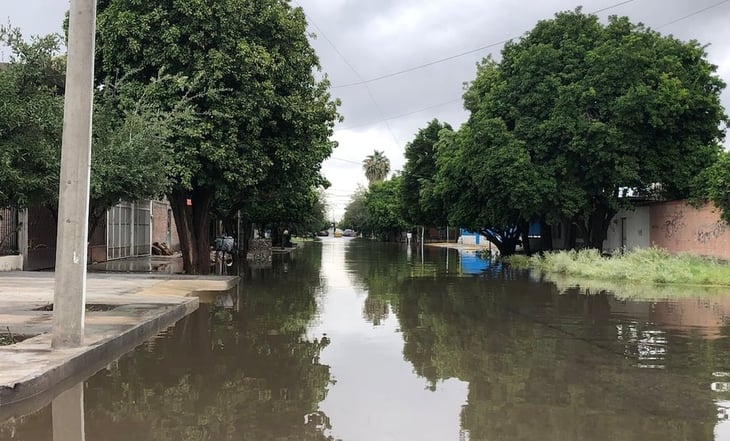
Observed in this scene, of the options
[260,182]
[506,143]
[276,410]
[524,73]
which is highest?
[524,73]

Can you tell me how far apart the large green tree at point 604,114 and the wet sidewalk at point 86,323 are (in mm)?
15579

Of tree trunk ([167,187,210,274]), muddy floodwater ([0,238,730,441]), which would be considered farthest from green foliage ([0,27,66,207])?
tree trunk ([167,187,210,274])

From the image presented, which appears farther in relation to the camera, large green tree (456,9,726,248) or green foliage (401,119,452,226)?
green foliage (401,119,452,226)

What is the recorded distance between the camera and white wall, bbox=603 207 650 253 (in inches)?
1303

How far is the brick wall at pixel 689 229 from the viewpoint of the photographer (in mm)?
26000

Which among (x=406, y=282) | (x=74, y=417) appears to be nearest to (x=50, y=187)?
(x=74, y=417)

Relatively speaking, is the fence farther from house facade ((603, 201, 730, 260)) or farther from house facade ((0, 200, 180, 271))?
house facade ((603, 201, 730, 260))

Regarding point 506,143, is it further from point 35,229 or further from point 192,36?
point 35,229

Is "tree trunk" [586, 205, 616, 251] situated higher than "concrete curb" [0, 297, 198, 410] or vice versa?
"tree trunk" [586, 205, 616, 251]

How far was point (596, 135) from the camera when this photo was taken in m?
26.8

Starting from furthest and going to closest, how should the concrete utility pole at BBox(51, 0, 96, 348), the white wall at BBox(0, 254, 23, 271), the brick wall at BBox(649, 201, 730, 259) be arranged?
the brick wall at BBox(649, 201, 730, 259), the white wall at BBox(0, 254, 23, 271), the concrete utility pole at BBox(51, 0, 96, 348)

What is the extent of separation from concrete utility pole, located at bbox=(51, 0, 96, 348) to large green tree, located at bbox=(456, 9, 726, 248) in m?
21.6

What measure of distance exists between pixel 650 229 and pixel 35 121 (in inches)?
1182

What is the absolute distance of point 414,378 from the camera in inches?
323
